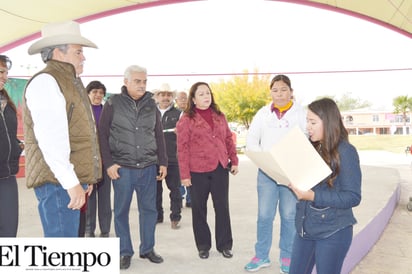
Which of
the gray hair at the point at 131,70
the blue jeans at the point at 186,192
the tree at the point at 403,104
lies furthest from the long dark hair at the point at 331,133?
the tree at the point at 403,104

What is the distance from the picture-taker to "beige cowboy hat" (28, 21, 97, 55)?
219 cm

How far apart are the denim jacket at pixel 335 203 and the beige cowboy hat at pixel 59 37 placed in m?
1.36

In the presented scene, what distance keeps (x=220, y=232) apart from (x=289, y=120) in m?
1.11

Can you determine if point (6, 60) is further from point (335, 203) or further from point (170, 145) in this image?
point (170, 145)

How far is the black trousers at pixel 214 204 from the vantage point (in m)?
3.60

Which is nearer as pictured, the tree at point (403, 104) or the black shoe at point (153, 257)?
the black shoe at point (153, 257)

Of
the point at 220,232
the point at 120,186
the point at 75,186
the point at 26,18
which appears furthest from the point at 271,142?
the point at 26,18

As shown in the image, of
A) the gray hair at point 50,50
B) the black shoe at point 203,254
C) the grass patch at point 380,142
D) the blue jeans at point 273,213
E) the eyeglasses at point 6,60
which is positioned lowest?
the grass patch at point 380,142

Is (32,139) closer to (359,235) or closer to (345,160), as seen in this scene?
(345,160)

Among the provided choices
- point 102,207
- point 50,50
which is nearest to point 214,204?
point 102,207

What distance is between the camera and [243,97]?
3744 centimetres

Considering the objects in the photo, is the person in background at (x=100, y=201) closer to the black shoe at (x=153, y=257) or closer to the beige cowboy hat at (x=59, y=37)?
the black shoe at (x=153, y=257)

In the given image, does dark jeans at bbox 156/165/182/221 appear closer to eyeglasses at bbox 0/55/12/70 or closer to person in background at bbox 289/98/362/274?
eyeglasses at bbox 0/55/12/70

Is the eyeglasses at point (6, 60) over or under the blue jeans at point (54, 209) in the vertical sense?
over
